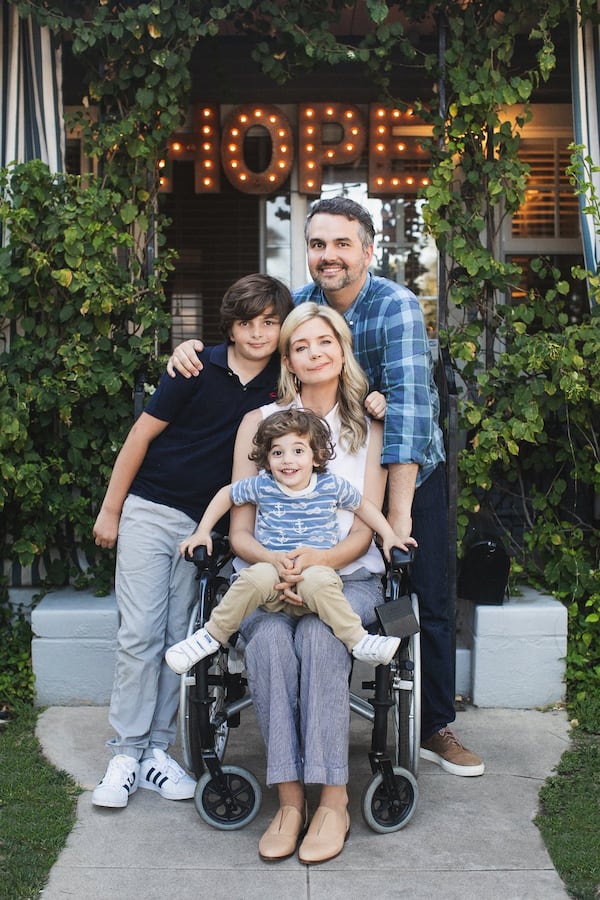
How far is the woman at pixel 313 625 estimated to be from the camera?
2918 millimetres

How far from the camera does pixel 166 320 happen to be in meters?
4.42

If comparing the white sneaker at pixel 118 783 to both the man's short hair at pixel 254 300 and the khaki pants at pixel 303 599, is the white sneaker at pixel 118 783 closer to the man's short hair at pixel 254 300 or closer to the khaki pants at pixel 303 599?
the khaki pants at pixel 303 599

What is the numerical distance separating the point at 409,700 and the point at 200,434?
3.60 ft

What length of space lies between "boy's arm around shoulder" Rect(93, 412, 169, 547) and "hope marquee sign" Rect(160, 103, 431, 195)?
2.88 m

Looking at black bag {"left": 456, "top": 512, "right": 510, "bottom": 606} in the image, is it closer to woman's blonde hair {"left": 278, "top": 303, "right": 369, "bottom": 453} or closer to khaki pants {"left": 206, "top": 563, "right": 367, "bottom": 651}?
woman's blonde hair {"left": 278, "top": 303, "right": 369, "bottom": 453}

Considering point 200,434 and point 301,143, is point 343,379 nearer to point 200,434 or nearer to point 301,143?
point 200,434

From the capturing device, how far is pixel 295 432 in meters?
3.13

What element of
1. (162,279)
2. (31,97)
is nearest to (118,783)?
(162,279)

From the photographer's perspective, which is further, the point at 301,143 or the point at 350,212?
the point at 301,143

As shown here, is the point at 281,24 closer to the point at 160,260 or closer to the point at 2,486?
the point at 160,260

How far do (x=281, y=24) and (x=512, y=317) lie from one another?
154cm

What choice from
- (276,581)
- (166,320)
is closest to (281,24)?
(166,320)

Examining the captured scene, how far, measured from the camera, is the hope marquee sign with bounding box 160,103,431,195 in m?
6.05

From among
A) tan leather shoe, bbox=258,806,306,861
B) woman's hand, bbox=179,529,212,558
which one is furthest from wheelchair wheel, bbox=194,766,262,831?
woman's hand, bbox=179,529,212,558
